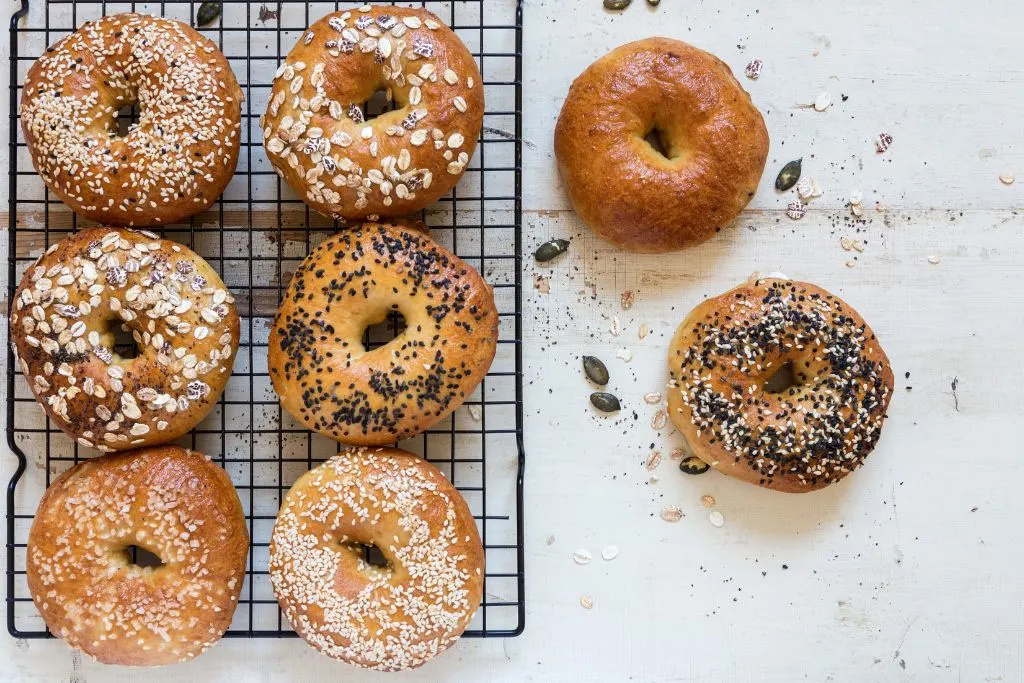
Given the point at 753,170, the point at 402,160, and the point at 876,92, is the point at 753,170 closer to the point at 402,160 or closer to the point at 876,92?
the point at 876,92

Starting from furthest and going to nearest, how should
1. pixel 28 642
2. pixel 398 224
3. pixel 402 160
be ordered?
pixel 28 642, pixel 398 224, pixel 402 160

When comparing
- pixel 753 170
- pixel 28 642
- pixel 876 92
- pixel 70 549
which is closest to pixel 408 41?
pixel 753 170

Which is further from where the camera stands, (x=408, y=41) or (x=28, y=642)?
(x=28, y=642)

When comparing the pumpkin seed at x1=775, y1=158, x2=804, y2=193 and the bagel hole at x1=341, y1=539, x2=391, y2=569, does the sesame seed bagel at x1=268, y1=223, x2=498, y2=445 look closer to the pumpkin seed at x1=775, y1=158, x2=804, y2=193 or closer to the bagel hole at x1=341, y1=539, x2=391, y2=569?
the bagel hole at x1=341, y1=539, x2=391, y2=569

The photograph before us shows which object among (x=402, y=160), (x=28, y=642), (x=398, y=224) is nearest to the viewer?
(x=402, y=160)

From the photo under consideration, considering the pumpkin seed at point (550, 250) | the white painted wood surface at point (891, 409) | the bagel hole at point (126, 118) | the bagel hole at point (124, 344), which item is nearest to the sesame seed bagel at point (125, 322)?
the bagel hole at point (124, 344)

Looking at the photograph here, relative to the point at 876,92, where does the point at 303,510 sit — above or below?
below

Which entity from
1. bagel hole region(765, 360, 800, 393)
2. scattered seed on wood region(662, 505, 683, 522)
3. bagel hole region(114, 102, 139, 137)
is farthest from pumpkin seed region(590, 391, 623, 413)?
bagel hole region(114, 102, 139, 137)
